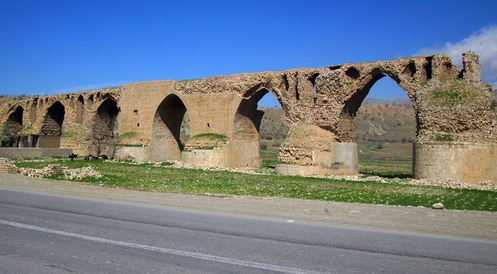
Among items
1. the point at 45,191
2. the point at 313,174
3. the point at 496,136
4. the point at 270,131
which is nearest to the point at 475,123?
the point at 496,136

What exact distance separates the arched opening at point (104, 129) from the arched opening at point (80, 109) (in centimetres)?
195

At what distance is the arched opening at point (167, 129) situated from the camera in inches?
1255

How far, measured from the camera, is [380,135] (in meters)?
69.4

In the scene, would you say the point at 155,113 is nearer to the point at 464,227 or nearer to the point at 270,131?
the point at 464,227

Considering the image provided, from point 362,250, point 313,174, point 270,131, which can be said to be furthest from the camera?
point 270,131

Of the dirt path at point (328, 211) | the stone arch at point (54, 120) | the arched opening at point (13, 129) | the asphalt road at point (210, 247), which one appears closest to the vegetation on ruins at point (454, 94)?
the dirt path at point (328, 211)

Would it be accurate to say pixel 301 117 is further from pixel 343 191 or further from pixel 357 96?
pixel 343 191

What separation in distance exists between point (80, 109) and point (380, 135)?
149 feet

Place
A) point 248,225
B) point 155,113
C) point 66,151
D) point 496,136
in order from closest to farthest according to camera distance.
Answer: point 248,225
point 496,136
point 155,113
point 66,151

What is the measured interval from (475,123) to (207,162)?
14425 mm

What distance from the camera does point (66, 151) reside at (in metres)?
36.5

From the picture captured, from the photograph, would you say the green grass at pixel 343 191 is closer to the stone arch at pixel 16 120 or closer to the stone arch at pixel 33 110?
the stone arch at pixel 33 110

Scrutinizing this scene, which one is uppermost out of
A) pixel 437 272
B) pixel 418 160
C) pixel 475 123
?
pixel 475 123

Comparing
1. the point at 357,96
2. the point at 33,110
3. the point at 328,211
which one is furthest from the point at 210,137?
the point at 33,110
